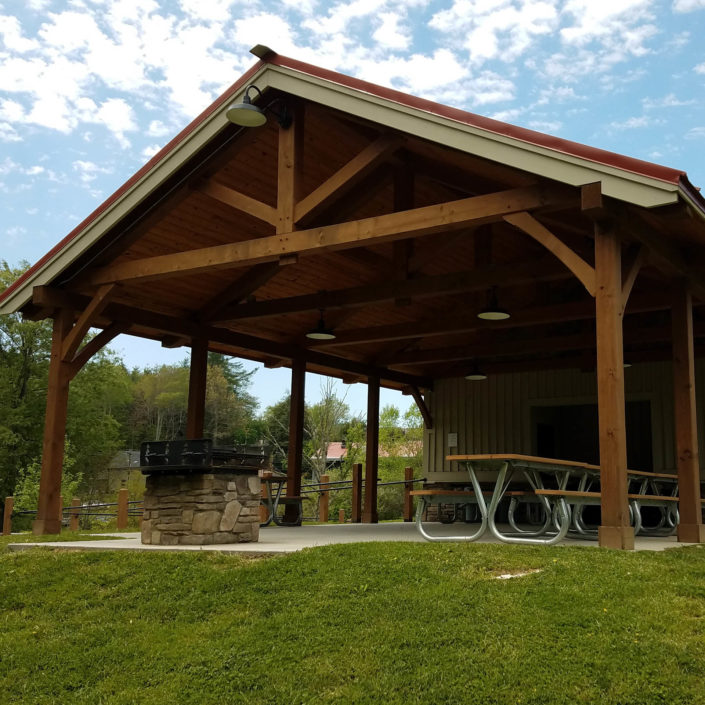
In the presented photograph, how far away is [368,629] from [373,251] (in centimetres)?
728

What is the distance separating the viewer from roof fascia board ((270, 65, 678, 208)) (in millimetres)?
6500

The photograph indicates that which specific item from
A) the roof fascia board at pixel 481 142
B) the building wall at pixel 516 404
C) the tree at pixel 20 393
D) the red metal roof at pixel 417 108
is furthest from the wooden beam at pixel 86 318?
A: the tree at pixel 20 393

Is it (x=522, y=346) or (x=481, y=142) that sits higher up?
(x=481, y=142)

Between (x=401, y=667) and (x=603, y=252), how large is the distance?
3.87m

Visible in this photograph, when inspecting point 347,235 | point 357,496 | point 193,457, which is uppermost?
point 347,235

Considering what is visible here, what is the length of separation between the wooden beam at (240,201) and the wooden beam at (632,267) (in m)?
3.40

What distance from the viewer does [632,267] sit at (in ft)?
24.2

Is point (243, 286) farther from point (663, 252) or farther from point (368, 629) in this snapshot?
point (368, 629)

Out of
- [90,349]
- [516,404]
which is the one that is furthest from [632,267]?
[516,404]

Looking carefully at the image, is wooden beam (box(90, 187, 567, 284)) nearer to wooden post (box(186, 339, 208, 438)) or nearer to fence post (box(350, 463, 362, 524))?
wooden post (box(186, 339, 208, 438))

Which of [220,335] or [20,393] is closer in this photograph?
[220,335]

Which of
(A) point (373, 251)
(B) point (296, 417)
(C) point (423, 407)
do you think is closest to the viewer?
(A) point (373, 251)

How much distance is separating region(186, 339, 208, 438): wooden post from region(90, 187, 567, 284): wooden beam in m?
2.63

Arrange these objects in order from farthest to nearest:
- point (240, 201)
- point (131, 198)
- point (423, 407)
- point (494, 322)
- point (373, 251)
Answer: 1. point (423, 407)
2. point (373, 251)
3. point (494, 322)
4. point (131, 198)
5. point (240, 201)
